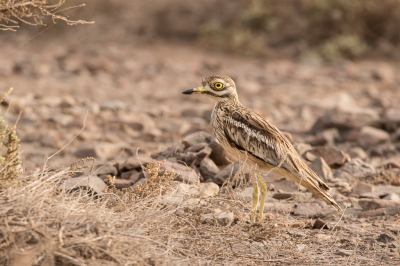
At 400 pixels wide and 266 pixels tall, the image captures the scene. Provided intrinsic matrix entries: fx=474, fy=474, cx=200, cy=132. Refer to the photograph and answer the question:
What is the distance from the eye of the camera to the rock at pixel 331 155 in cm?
515

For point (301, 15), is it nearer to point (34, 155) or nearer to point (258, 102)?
point (258, 102)

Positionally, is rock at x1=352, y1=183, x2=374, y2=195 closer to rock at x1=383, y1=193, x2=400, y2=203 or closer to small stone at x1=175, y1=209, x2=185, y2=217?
rock at x1=383, y1=193, x2=400, y2=203

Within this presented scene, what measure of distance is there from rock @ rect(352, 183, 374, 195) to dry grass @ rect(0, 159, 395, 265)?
903mm

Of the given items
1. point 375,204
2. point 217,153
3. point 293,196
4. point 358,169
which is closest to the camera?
point 375,204

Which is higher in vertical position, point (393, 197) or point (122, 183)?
point (393, 197)

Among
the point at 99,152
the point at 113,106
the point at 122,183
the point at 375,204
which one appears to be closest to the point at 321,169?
the point at 375,204

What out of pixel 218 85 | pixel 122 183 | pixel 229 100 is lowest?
pixel 122 183

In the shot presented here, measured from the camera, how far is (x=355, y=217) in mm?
4027

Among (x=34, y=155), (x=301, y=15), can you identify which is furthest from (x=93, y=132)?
(x=301, y=15)

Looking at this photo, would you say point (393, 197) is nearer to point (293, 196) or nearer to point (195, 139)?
point (293, 196)

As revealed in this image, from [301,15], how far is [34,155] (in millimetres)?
8501

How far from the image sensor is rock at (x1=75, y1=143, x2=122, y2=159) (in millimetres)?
5809

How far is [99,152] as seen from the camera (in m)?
5.83

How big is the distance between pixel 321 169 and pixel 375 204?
2.60 ft
